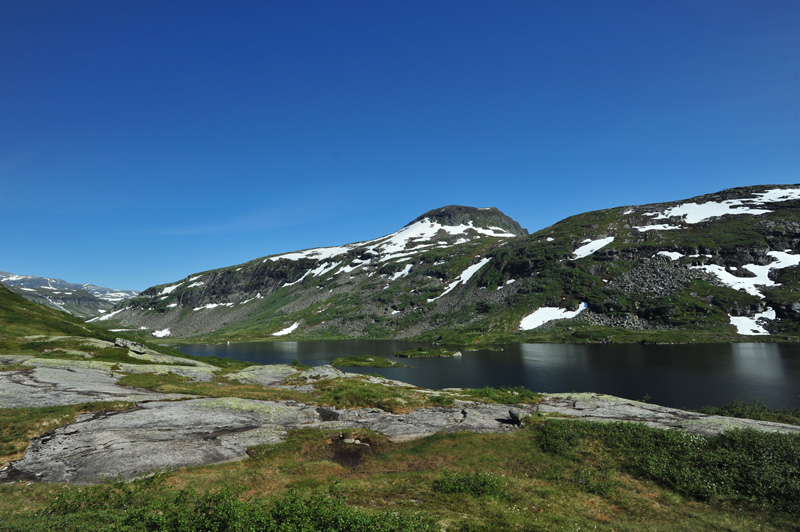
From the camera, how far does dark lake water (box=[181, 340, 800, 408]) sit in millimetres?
70700

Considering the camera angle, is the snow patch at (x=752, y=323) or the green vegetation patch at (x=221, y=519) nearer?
the green vegetation patch at (x=221, y=519)

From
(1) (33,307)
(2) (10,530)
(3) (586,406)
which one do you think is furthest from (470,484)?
(1) (33,307)

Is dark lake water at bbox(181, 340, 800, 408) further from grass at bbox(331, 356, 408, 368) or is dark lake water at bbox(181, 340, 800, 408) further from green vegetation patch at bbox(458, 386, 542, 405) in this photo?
green vegetation patch at bbox(458, 386, 542, 405)

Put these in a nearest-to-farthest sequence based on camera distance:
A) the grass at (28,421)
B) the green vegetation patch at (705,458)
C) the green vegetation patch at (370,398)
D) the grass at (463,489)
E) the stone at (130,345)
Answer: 1. the grass at (463,489)
2. the green vegetation patch at (705,458)
3. the grass at (28,421)
4. the green vegetation patch at (370,398)
5. the stone at (130,345)

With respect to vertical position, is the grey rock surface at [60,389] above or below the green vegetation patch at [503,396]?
above

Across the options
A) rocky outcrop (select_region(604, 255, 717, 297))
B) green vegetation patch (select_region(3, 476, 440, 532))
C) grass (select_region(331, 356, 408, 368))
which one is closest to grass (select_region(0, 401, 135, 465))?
green vegetation patch (select_region(3, 476, 440, 532))

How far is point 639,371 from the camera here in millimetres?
93312

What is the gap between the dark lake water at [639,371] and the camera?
70700mm

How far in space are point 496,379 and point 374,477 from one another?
7041 cm

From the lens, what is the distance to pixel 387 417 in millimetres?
44406

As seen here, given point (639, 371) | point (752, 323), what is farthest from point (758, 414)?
point (752, 323)

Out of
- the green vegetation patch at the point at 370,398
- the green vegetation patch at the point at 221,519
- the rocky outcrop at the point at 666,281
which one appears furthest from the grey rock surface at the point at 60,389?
the rocky outcrop at the point at 666,281

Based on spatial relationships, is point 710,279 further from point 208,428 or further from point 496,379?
point 208,428

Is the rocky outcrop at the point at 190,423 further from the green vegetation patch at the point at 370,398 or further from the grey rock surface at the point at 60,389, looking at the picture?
the green vegetation patch at the point at 370,398
